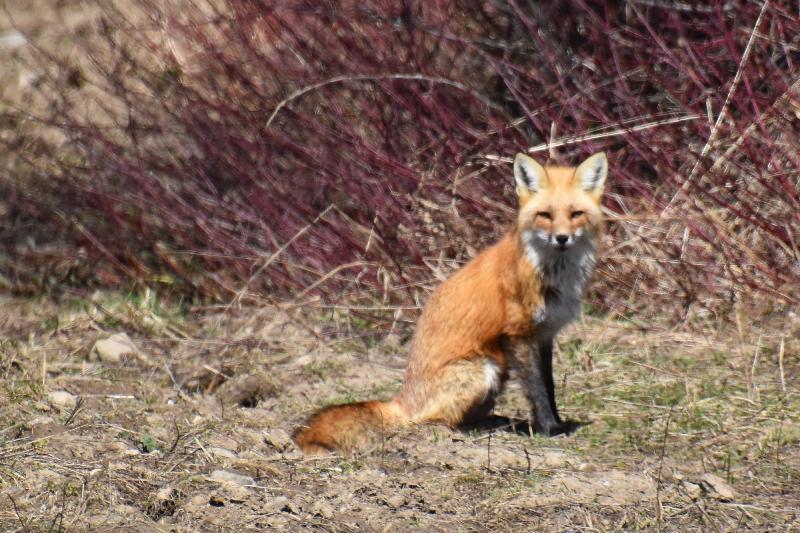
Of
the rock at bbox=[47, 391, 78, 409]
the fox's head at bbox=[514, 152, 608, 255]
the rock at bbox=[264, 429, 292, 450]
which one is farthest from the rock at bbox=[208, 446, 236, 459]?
the fox's head at bbox=[514, 152, 608, 255]

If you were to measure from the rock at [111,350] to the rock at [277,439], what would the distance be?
1977 millimetres

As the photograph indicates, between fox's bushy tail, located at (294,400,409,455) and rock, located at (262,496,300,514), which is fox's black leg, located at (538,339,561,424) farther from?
rock, located at (262,496,300,514)

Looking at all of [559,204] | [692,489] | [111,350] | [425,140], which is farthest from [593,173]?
[111,350]

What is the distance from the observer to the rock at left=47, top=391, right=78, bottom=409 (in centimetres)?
502

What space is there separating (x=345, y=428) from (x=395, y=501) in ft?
2.74

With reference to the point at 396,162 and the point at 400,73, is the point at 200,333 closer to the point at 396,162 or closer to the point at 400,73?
the point at 396,162

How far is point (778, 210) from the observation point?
659 centimetres

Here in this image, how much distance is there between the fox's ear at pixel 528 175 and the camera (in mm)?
5016

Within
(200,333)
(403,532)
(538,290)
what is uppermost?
(538,290)

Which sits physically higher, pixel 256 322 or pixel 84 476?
pixel 84 476

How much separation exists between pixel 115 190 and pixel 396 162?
104 inches

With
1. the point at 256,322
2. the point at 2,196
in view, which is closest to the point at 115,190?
the point at 2,196

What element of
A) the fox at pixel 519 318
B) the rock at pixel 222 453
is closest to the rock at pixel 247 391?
the fox at pixel 519 318

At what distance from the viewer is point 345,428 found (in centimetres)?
470
